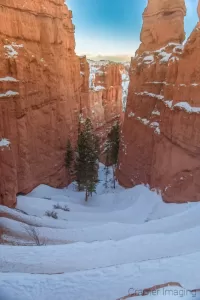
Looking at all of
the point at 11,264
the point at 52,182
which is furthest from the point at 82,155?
the point at 11,264

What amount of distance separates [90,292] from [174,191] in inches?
557

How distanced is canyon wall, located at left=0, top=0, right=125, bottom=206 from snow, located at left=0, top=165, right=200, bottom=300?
5.22 meters

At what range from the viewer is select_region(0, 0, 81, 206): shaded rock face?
21.5m

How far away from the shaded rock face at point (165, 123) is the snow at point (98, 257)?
2294mm

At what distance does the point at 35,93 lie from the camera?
84.4 feet

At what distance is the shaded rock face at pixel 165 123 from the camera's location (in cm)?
1803

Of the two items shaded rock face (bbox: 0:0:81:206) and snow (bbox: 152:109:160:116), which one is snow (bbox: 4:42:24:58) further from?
snow (bbox: 152:109:160:116)

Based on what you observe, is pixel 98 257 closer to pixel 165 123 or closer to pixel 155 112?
pixel 165 123

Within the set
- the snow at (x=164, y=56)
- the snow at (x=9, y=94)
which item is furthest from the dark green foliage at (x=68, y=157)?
the snow at (x=164, y=56)

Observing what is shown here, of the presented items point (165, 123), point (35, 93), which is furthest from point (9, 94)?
point (165, 123)

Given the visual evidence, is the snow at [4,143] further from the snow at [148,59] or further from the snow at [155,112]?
the snow at [148,59]

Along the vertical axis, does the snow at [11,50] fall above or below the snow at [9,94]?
above

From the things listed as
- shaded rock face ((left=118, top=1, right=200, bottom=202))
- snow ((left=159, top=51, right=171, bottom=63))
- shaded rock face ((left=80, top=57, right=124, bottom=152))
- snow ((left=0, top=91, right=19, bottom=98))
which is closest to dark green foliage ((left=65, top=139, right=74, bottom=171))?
shaded rock face ((left=118, top=1, right=200, bottom=202))

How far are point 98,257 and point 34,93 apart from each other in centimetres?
1957
